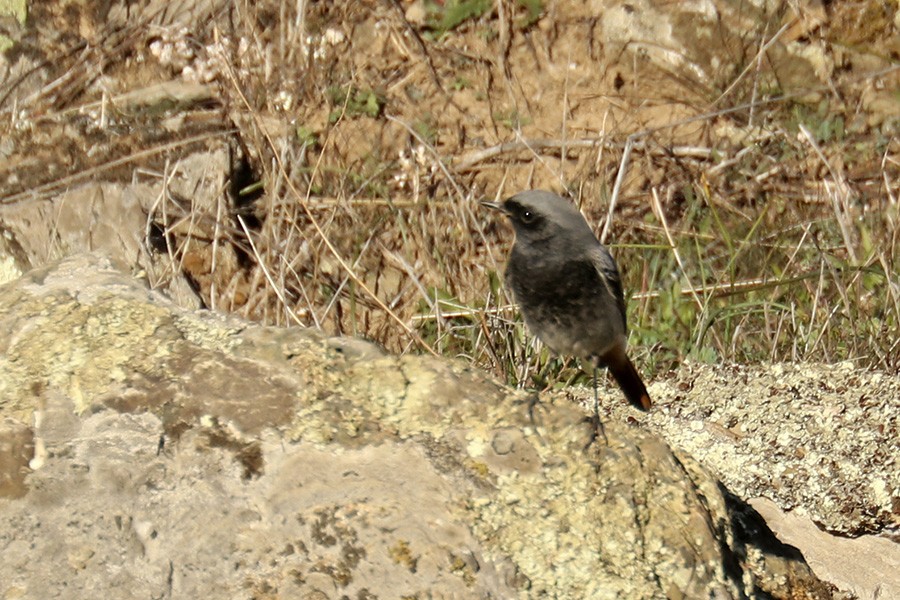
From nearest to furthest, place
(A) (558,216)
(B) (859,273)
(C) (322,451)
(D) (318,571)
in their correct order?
(D) (318,571) → (C) (322,451) → (A) (558,216) → (B) (859,273)

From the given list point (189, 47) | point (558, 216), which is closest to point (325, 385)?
point (558, 216)

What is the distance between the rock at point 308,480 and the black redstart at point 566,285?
129 cm

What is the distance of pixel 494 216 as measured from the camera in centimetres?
631

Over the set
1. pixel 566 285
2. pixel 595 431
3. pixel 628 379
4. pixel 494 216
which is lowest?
pixel 494 216

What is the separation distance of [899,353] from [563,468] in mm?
2209

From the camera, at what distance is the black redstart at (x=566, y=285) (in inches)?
162

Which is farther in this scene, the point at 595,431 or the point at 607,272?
the point at 607,272

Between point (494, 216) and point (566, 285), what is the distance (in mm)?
2240

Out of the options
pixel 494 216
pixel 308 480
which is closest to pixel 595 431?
pixel 308 480

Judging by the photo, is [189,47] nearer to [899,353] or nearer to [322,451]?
[899,353]

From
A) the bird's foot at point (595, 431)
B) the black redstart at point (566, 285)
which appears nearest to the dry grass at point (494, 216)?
the black redstart at point (566, 285)

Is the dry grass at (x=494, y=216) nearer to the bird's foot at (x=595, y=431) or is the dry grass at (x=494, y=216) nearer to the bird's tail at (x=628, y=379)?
the bird's tail at (x=628, y=379)

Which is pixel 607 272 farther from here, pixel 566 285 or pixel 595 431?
pixel 595 431

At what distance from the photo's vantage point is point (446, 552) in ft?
7.95
